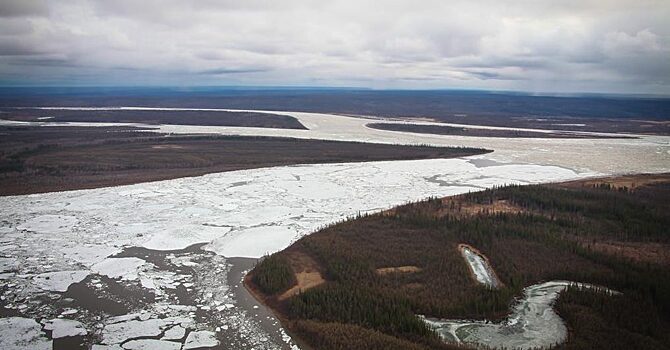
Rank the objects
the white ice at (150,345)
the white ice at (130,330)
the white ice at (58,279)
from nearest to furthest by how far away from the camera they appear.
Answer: the white ice at (150,345) < the white ice at (130,330) < the white ice at (58,279)

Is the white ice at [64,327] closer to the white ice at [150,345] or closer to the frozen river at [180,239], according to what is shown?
the frozen river at [180,239]

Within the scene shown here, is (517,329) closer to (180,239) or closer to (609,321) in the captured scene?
(609,321)

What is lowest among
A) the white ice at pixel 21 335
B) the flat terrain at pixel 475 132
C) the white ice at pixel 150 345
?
the white ice at pixel 21 335

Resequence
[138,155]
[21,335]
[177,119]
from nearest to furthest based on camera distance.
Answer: [21,335] → [138,155] → [177,119]

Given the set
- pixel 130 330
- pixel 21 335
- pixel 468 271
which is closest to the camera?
pixel 21 335

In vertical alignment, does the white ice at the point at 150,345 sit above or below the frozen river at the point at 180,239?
below

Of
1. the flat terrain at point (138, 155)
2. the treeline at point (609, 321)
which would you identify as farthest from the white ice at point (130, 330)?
the flat terrain at point (138, 155)

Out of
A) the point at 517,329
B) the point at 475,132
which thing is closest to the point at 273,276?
the point at 517,329

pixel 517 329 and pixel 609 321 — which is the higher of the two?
pixel 609 321
